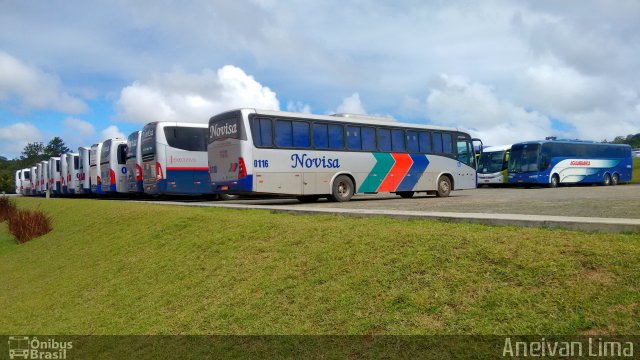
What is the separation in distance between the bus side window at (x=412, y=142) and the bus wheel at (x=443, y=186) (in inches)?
71.9

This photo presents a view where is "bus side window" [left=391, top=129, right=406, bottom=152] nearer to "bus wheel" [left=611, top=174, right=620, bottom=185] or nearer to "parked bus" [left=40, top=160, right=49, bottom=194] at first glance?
"bus wheel" [left=611, top=174, right=620, bottom=185]

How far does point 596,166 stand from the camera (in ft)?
117

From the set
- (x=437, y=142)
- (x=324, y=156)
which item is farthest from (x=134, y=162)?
(x=437, y=142)

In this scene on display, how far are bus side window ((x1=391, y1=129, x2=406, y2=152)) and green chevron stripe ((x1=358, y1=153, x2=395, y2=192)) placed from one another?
548 millimetres

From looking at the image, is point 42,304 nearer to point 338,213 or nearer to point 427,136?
point 338,213

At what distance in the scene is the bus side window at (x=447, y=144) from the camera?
70.5 ft

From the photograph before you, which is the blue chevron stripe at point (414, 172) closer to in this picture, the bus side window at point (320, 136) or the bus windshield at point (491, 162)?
the bus side window at point (320, 136)

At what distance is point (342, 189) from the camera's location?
18.0m

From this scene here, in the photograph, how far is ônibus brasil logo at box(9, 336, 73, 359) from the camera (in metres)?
7.00

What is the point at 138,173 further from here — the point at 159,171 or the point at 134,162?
the point at 159,171

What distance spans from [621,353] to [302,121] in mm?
14032

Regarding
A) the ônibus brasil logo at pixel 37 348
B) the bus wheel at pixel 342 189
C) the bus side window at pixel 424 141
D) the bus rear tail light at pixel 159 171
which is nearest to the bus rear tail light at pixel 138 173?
the bus rear tail light at pixel 159 171

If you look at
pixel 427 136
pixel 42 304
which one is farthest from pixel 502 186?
pixel 42 304

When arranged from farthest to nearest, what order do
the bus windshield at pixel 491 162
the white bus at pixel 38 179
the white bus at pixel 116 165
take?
the white bus at pixel 38 179
the bus windshield at pixel 491 162
the white bus at pixel 116 165
